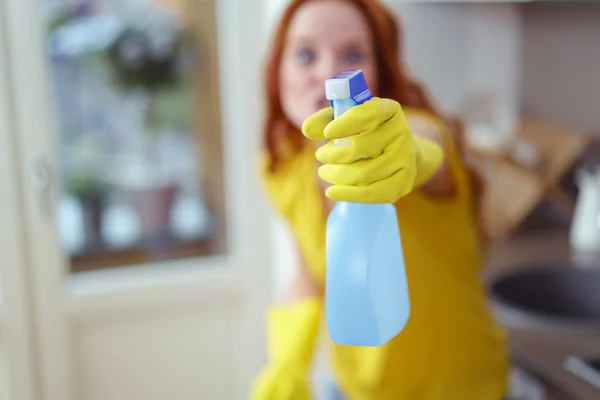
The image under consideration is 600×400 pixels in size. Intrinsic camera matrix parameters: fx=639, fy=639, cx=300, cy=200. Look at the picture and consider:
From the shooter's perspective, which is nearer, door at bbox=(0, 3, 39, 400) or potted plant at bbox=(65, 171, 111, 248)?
door at bbox=(0, 3, 39, 400)

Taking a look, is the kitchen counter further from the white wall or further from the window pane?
the window pane

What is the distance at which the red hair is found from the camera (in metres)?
0.77

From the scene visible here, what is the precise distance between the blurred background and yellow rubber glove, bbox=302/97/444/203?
33.4 inches

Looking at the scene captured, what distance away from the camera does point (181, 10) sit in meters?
1.80

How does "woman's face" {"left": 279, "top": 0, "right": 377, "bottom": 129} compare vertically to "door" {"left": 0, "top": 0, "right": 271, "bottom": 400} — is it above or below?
above

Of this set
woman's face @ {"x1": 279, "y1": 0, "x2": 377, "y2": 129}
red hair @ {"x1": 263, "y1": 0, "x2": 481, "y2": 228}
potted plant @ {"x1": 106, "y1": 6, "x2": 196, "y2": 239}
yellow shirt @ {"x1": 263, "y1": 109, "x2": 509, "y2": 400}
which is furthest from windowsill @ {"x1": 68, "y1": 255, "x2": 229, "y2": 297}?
woman's face @ {"x1": 279, "y1": 0, "x2": 377, "y2": 129}

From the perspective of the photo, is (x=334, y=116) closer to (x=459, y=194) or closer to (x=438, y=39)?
(x=459, y=194)

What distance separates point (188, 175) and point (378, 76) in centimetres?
122

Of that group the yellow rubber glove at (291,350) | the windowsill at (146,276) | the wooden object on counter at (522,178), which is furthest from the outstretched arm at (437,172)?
the windowsill at (146,276)

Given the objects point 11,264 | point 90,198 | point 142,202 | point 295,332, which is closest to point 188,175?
point 142,202

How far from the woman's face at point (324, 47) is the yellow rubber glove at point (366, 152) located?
7.9 inches

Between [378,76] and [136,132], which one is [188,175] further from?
[378,76]

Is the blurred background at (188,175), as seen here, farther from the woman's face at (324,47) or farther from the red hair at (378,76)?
the woman's face at (324,47)

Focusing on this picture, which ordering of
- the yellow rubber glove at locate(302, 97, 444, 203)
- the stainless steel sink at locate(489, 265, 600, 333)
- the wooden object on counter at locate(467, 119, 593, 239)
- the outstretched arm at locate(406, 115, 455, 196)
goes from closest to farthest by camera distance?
the yellow rubber glove at locate(302, 97, 444, 203)
the outstretched arm at locate(406, 115, 455, 196)
the stainless steel sink at locate(489, 265, 600, 333)
the wooden object on counter at locate(467, 119, 593, 239)
